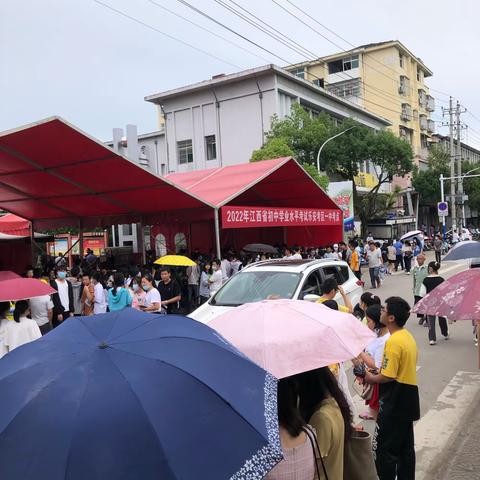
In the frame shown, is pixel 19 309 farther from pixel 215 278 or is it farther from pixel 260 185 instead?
pixel 260 185

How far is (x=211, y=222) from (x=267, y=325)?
1728cm

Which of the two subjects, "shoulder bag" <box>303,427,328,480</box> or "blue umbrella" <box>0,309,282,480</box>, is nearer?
"blue umbrella" <box>0,309,282,480</box>

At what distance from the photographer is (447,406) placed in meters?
5.91

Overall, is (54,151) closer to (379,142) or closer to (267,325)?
(267,325)

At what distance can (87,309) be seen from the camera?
392 inches

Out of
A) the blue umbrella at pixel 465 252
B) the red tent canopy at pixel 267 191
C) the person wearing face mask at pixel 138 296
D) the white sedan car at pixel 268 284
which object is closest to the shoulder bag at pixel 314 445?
the white sedan car at pixel 268 284

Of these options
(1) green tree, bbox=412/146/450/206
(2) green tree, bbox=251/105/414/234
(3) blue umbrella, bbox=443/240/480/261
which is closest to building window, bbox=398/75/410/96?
(1) green tree, bbox=412/146/450/206

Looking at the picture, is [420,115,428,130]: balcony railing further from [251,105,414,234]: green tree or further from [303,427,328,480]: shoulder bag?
[303,427,328,480]: shoulder bag

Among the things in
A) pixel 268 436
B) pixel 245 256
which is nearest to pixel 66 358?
pixel 268 436

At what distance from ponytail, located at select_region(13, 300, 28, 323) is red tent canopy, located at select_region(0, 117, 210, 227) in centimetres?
471

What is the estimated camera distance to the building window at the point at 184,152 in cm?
3544

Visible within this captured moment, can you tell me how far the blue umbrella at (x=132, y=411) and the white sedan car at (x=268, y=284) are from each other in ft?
17.8

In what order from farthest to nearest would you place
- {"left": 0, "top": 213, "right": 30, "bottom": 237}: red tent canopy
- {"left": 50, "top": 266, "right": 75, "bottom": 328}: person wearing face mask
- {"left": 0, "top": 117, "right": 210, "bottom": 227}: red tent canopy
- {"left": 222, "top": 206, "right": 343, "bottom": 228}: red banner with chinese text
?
{"left": 0, "top": 213, "right": 30, "bottom": 237}: red tent canopy → {"left": 222, "top": 206, "right": 343, "bottom": 228}: red banner with chinese text → {"left": 0, "top": 117, "right": 210, "bottom": 227}: red tent canopy → {"left": 50, "top": 266, "right": 75, "bottom": 328}: person wearing face mask

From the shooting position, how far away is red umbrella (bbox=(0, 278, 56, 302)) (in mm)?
5922
